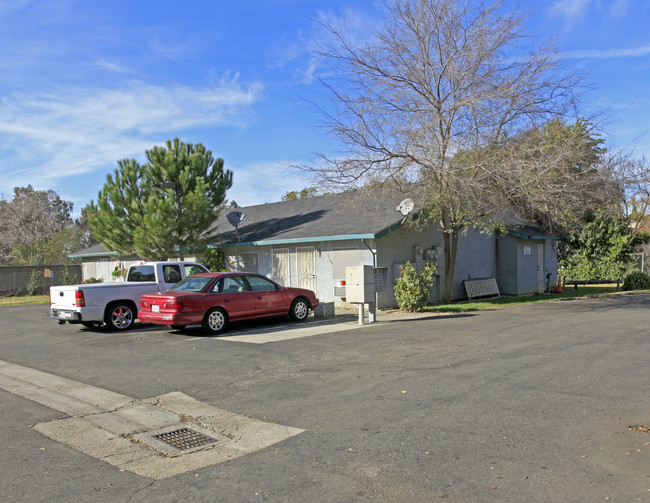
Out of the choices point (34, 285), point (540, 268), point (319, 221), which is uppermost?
point (319, 221)

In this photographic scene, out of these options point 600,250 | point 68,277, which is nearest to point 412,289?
point 600,250

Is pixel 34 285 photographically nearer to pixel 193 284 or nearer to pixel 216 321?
pixel 193 284

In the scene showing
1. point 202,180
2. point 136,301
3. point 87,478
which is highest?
point 202,180

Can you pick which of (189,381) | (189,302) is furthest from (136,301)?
(189,381)

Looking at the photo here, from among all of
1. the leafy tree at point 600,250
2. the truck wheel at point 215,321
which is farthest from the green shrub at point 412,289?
the leafy tree at point 600,250

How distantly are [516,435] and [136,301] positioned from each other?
1098cm

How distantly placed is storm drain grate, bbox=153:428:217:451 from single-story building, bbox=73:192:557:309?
963 cm

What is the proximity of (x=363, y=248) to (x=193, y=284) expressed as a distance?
21.0ft

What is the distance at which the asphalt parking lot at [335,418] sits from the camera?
431 centimetres

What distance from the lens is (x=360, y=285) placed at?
45.3ft

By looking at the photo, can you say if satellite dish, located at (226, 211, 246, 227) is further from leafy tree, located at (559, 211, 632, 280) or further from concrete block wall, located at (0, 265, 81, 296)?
leafy tree, located at (559, 211, 632, 280)

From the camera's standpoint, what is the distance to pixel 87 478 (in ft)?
15.0

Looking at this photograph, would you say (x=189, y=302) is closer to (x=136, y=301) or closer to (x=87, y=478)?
(x=136, y=301)

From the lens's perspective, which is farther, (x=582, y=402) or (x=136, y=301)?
(x=136, y=301)
